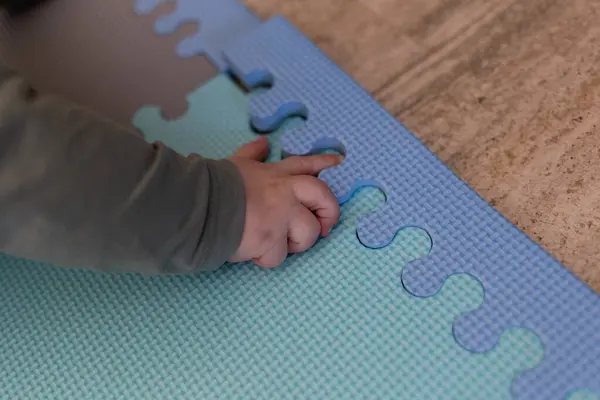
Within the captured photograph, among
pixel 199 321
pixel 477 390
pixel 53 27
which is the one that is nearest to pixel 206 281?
pixel 199 321

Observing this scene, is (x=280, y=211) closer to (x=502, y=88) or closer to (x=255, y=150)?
(x=255, y=150)

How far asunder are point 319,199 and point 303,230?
3 cm

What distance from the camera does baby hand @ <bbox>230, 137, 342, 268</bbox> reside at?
0.61 m

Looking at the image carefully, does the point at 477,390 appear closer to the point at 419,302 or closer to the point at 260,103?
the point at 419,302

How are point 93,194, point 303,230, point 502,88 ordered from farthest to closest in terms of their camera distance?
point 502,88, point 303,230, point 93,194

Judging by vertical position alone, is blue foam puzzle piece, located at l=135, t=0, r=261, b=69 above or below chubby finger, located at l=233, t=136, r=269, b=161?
above

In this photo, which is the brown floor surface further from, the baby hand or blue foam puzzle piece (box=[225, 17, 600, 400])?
the baby hand

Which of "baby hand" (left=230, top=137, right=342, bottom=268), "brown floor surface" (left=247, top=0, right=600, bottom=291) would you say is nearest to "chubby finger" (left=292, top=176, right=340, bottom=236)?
"baby hand" (left=230, top=137, right=342, bottom=268)

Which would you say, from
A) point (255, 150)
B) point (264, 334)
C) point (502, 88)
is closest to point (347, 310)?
point (264, 334)

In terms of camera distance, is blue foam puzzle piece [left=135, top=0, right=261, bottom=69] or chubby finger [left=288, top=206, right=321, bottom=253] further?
blue foam puzzle piece [left=135, top=0, right=261, bottom=69]

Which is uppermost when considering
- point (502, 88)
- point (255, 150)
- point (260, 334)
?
point (502, 88)

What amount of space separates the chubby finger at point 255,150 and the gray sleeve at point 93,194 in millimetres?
116

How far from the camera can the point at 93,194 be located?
20.7 inches

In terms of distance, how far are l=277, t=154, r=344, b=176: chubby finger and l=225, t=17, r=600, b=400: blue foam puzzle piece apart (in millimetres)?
10
